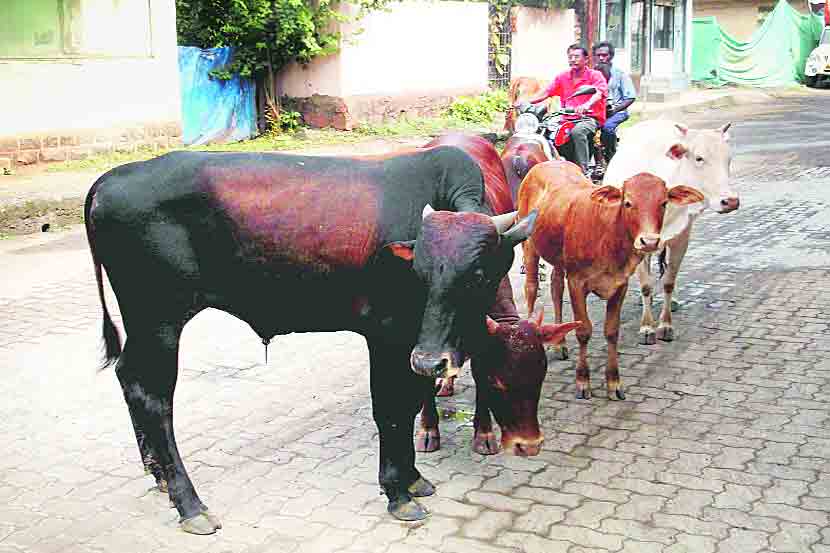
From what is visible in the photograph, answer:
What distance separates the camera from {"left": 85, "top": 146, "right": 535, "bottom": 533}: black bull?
177 inches

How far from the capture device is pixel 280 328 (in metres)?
4.70

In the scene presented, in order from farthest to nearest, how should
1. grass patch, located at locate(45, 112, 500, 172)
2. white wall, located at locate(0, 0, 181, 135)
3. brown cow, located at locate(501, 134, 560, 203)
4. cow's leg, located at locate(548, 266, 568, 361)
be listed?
grass patch, located at locate(45, 112, 500, 172) < white wall, located at locate(0, 0, 181, 135) < brown cow, located at locate(501, 134, 560, 203) < cow's leg, located at locate(548, 266, 568, 361)

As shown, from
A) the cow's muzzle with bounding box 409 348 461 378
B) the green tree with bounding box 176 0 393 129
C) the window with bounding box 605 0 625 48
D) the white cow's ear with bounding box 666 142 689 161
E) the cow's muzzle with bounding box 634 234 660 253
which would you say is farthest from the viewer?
the window with bounding box 605 0 625 48

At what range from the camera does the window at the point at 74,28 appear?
1438cm

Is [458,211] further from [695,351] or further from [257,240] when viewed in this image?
[695,351]

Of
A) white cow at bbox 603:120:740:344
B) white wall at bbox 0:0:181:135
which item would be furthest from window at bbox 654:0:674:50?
white cow at bbox 603:120:740:344

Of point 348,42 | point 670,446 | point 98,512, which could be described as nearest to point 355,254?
point 98,512

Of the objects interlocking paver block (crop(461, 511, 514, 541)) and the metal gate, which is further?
the metal gate

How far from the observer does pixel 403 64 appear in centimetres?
1966

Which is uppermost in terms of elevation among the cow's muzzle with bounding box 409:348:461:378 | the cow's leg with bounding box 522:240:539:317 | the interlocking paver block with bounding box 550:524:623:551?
the cow's muzzle with bounding box 409:348:461:378

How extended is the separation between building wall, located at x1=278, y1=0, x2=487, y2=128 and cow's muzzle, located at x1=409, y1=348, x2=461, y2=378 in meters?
14.8

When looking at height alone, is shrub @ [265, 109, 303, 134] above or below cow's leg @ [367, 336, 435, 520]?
above

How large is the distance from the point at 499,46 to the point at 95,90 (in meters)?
10.8

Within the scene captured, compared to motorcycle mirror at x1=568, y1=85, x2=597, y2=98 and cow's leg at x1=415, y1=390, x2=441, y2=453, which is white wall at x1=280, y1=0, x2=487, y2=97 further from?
cow's leg at x1=415, y1=390, x2=441, y2=453
